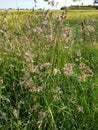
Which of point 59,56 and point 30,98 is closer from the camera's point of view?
point 30,98

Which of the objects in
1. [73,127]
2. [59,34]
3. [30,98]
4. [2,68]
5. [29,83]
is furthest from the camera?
[2,68]

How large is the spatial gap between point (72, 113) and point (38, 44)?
49.9 inches

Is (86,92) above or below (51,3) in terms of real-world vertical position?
below

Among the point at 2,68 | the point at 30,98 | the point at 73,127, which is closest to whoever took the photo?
the point at 73,127

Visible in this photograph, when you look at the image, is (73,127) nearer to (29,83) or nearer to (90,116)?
(90,116)

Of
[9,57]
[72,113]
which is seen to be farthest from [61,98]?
[9,57]

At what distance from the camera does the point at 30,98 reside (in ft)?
12.1

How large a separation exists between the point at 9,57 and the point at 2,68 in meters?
0.30

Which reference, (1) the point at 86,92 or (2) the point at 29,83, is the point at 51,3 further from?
(2) the point at 29,83

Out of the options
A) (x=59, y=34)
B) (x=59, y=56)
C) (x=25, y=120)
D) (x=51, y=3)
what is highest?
(x=51, y=3)

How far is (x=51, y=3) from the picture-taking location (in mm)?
4637

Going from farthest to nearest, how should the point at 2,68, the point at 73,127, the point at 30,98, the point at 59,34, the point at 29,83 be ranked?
1. the point at 2,68
2. the point at 59,34
3. the point at 30,98
4. the point at 73,127
5. the point at 29,83

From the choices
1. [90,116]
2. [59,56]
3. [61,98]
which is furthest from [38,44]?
[90,116]

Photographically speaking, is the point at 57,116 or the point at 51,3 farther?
the point at 51,3
